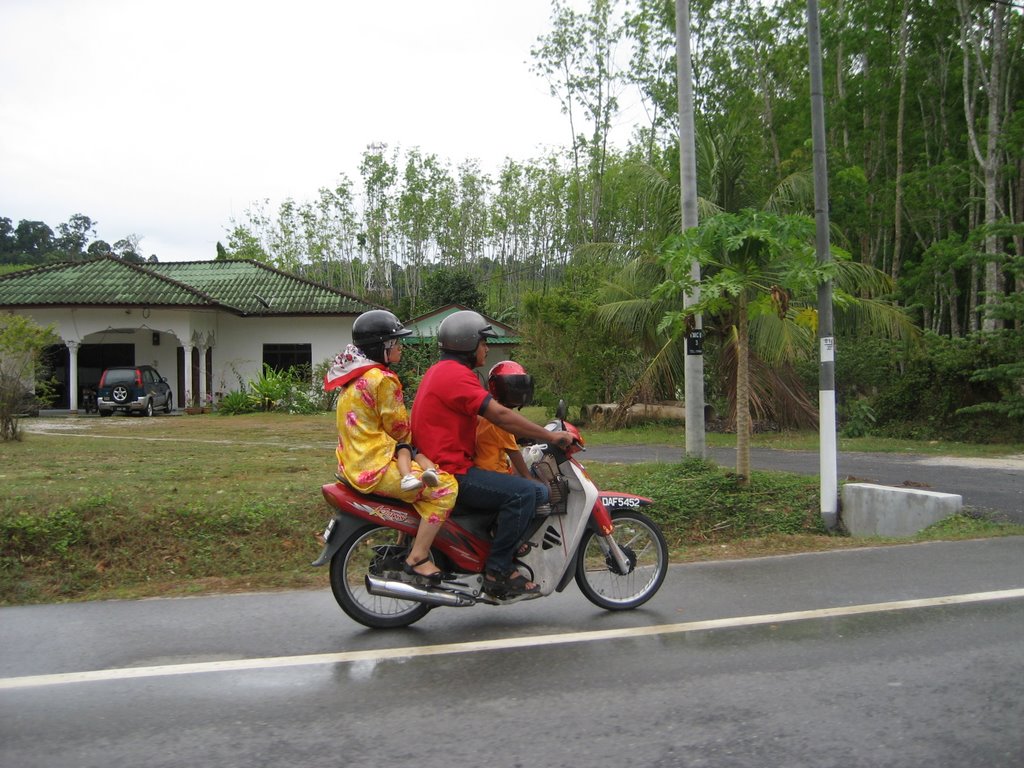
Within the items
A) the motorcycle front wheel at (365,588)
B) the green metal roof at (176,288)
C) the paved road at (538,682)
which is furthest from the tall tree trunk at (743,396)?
the green metal roof at (176,288)

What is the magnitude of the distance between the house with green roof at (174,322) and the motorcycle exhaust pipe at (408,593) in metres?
24.5

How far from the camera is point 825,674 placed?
458cm

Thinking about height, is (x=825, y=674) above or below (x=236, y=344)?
below

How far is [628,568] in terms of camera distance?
19.4 feet

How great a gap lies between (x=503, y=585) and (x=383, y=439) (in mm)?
1108

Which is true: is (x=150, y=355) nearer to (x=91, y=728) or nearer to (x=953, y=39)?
(x=953, y=39)

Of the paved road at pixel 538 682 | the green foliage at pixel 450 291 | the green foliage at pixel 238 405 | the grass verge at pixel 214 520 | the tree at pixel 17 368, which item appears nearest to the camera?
the paved road at pixel 538 682

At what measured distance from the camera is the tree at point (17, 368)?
15.3 m

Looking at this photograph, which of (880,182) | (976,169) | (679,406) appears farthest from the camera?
(880,182)

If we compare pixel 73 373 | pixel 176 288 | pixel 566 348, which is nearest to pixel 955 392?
pixel 566 348

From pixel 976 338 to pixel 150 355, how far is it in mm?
25041

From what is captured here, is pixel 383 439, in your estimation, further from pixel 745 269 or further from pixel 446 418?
pixel 745 269

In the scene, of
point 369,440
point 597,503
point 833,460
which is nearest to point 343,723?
point 369,440

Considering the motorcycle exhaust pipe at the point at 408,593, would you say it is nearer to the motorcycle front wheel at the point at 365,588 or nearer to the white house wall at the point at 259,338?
the motorcycle front wheel at the point at 365,588
